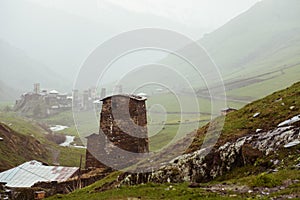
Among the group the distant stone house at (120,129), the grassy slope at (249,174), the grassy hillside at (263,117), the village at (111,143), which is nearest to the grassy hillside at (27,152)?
the village at (111,143)

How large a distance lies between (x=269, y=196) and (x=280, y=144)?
5.12m

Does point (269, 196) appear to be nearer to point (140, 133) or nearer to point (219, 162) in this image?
point (219, 162)

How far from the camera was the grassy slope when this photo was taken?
14.6 meters

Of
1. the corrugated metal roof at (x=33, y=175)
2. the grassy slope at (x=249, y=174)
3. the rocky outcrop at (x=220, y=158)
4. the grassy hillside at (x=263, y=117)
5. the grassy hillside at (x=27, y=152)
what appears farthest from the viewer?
the grassy hillside at (x=27, y=152)

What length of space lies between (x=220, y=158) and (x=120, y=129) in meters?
12.1

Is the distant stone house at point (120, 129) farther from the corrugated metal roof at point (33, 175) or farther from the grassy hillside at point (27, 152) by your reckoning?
the grassy hillside at point (27, 152)

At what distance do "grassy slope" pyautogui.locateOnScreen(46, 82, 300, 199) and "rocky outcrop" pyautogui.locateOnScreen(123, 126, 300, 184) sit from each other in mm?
552

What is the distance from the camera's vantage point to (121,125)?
29.6 m

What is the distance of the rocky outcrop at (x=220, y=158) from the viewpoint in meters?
18.0

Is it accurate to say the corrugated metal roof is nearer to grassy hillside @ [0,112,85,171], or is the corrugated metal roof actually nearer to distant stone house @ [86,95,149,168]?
distant stone house @ [86,95,149,168]

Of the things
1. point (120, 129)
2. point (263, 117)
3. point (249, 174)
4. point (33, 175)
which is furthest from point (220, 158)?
point (33, 175)

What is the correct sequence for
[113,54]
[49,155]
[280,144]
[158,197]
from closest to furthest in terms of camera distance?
[158,197] → [280,144] → [113,54] → [49,155]

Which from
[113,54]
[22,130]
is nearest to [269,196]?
[113,54]

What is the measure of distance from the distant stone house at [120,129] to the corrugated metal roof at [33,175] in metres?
6.25
